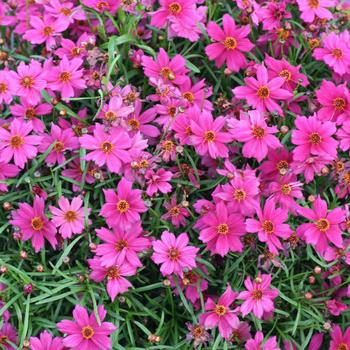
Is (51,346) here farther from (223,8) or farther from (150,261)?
(223,8)

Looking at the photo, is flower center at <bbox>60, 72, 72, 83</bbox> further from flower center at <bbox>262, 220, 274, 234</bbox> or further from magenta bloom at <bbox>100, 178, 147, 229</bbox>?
flower center at <bbox>262, 220, 274, 234</bbox>

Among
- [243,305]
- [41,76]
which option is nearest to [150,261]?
[243,305]

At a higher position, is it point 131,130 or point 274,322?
point 131,130

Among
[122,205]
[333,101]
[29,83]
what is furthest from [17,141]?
[333,101]

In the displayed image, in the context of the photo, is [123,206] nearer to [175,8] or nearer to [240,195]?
[240,195]

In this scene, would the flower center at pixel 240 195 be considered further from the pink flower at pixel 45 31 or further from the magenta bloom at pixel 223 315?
the pink flower at pixel 45 31

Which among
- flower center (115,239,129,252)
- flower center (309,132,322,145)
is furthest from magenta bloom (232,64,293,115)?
flower center (115,239,129,252)

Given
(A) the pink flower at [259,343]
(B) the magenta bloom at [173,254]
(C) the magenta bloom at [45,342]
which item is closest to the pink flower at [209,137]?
(B) the magenta bloom at [173,254]
